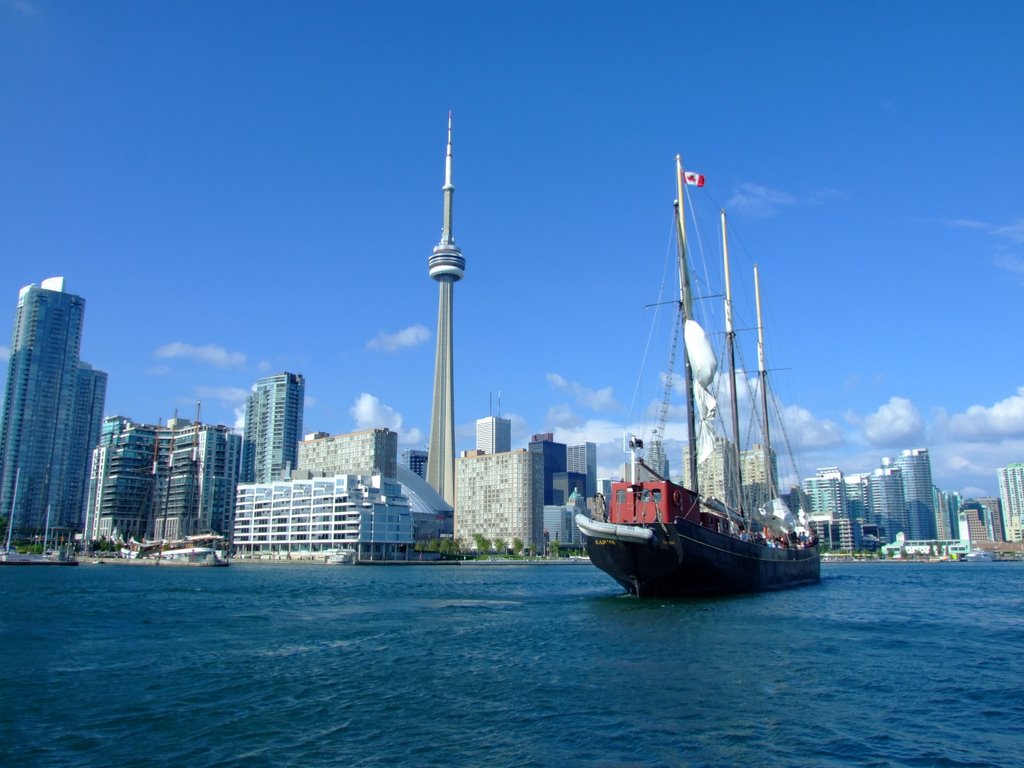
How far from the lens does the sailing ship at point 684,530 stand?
5409cm

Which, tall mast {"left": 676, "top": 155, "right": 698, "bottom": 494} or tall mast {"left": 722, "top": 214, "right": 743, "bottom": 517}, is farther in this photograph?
tall mast {"left": 722, "top": 214, "right": 743, "bottom": 517}

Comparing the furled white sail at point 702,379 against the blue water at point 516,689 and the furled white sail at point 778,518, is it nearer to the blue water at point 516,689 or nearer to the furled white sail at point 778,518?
the furled white sail at point 778,518

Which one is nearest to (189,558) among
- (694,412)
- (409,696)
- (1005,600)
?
(694,412)

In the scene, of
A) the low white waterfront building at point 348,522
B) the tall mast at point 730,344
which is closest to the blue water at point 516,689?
the tall mast at point 730,344

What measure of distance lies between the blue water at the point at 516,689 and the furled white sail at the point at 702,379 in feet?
79.1

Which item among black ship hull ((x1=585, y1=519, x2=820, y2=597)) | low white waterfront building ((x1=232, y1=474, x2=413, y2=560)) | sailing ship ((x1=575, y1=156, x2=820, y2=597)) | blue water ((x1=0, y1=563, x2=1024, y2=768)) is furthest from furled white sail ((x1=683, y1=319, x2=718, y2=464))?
low white waterfront building ((x1=232, y1=474, x2=413, y2=560))

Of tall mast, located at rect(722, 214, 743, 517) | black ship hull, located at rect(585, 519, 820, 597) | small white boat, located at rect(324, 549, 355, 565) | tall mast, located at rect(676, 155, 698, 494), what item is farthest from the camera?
small white boat, located at rect(324, 549, 355, 565)

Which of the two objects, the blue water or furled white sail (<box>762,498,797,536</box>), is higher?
furled white sail (<box>762,498,797,536</box>)

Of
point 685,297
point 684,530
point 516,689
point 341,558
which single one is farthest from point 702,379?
point 341,558

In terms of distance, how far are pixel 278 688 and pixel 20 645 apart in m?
17.5

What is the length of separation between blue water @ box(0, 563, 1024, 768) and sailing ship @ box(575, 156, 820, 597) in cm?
460

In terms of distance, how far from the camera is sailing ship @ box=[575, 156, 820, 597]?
54.1 metres

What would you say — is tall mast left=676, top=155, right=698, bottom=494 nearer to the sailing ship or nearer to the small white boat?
the sailing ship

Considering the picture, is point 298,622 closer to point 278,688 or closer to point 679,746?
point 278,688
